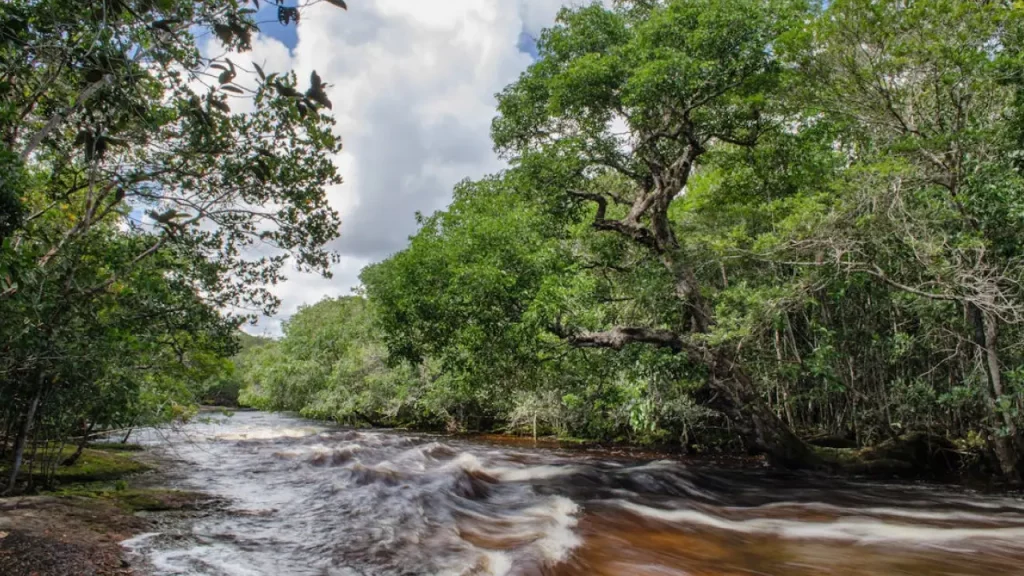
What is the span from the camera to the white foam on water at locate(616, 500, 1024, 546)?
6258mm

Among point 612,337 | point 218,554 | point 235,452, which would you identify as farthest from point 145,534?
point 235,452

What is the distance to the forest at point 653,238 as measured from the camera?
5.75 meters

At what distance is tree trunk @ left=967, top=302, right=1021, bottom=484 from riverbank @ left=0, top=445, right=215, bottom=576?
11.6m

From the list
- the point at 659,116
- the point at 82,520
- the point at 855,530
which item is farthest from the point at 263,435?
the point at 855,530

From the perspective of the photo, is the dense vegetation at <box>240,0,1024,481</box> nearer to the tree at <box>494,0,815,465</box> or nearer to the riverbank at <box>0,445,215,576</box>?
the tree at <box>494,0,815,465</box>

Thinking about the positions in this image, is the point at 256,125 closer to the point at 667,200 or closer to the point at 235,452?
the point at 667,200

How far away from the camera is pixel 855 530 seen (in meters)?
6.62

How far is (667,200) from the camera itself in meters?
12.1

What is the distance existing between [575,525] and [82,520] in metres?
5.53

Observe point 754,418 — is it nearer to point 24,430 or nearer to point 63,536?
point 63,536

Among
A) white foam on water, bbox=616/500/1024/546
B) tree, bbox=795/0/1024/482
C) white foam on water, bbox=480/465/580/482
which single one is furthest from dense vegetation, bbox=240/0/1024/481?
white foam on water, bbox=616/500/1024/546

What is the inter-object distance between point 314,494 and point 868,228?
1057 centimetres

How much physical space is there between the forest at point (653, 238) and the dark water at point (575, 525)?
1.75 meters

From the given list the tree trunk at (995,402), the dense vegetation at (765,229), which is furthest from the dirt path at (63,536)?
the tree trunk at (995,402)
